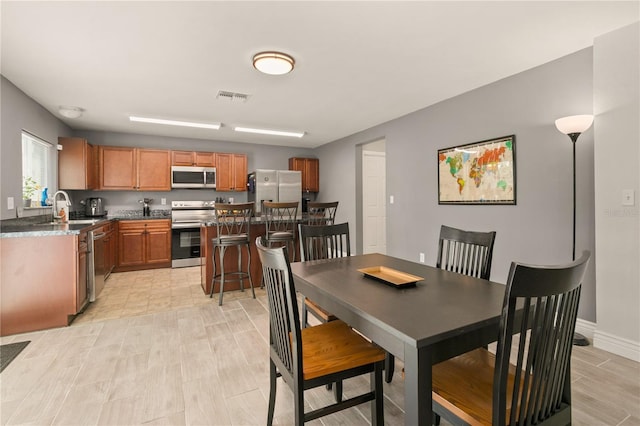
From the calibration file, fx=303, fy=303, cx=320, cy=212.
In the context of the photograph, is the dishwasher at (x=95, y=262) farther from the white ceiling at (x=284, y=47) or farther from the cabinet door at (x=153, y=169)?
the cabinet door at (x=153, y=169)

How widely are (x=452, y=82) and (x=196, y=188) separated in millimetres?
4774

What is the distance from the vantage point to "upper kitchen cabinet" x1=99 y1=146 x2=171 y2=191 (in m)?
5.32

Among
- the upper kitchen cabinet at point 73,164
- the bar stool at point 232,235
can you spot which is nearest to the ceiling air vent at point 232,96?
the bar stool at point 232,235

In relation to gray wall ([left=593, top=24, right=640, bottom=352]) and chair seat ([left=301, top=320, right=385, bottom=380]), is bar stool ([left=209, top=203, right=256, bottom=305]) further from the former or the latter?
gray wall ([left=593, top=24, right=640, bottom=352])

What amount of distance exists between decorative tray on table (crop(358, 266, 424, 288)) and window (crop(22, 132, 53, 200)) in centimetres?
431

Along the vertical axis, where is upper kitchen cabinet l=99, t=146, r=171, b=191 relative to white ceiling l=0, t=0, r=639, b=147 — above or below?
below

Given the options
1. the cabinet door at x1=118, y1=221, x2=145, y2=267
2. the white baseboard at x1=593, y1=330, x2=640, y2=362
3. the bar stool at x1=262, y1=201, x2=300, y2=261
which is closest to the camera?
the white baseboard at x1=593, y1=330, x2=640, y2=362

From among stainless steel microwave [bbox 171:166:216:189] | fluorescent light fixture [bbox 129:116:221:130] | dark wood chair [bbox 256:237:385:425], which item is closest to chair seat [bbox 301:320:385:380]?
dark wood chair [bbox 256:237:385:425]

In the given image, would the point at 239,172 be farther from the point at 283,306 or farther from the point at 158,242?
the point at 283,306

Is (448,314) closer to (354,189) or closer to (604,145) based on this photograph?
(604,145)

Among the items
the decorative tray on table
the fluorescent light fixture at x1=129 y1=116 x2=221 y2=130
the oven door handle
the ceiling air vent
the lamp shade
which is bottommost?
the decorative tray on table

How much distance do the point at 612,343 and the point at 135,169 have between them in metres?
6.70

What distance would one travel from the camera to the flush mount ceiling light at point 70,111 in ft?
13.3

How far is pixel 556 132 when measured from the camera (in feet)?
9.26
